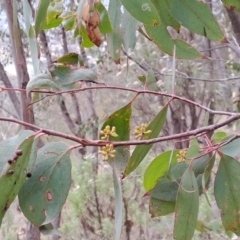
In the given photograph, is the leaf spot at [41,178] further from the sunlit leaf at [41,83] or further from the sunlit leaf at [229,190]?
the sunlit leaf at [229,190]

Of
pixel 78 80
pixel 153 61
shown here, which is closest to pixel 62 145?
pixel 78 80

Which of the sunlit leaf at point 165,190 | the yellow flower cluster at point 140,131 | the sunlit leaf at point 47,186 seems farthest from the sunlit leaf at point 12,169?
the sunlit leaf at point 165,190

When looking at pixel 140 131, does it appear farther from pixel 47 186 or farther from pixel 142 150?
pixel 47 186

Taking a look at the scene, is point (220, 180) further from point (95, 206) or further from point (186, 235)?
point (95, 206)

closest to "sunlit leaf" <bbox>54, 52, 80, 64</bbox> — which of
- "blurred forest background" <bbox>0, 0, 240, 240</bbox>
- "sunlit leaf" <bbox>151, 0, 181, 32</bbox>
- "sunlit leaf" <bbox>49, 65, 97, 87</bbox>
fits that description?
"sunlit leaf" <bbox>49, 65, 97, 87</bbox>

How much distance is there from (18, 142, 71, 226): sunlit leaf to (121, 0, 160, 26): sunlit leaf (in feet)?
0.61

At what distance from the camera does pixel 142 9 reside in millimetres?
517

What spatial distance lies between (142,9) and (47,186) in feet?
0.80

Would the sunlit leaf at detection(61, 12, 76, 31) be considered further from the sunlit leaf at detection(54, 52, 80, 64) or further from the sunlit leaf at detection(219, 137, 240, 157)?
the sunlit leaf at detection(219, 137, 240, 157)

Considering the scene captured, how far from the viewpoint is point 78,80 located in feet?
1.93

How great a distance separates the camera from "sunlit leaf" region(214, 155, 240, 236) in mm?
642

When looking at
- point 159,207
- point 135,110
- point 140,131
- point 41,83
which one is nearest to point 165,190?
point 159,207

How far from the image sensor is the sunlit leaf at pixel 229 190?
2.11 feet

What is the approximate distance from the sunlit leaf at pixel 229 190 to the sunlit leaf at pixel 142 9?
251 millimetres
